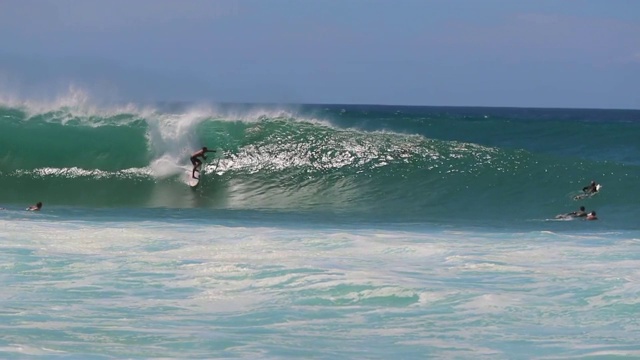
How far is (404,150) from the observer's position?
24906 millimetres

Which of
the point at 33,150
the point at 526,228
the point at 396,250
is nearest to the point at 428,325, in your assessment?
the point at 396,250

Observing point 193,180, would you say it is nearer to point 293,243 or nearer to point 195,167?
point 195,167

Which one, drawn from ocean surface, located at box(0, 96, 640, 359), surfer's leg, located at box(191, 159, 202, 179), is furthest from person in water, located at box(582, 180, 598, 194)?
surfer's leg, located at box(191, 159, 202, 179)

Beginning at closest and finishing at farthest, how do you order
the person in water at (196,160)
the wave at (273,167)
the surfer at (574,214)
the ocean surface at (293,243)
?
the ocean surface at (293,243) → the surfer at (574,214) → the wave at (273,167) → the person in water at (196,160)

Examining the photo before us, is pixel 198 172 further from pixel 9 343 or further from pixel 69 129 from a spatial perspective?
pixel 9 343

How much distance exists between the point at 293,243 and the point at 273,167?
435 inches

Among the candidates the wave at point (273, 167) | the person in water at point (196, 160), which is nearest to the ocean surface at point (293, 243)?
the wave at point (273, 167)

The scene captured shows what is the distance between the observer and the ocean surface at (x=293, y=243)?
26.3 ft

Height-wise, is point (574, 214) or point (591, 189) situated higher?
point (591, 189)

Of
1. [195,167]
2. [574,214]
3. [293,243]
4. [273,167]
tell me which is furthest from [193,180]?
[293,243]

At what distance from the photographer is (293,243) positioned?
12859 millimetres

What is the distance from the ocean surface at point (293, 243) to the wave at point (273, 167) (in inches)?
2.6

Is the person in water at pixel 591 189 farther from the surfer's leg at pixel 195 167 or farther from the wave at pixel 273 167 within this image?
the surfer's leg at pixel 195 167

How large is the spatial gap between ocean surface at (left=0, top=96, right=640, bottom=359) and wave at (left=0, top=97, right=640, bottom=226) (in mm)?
67
